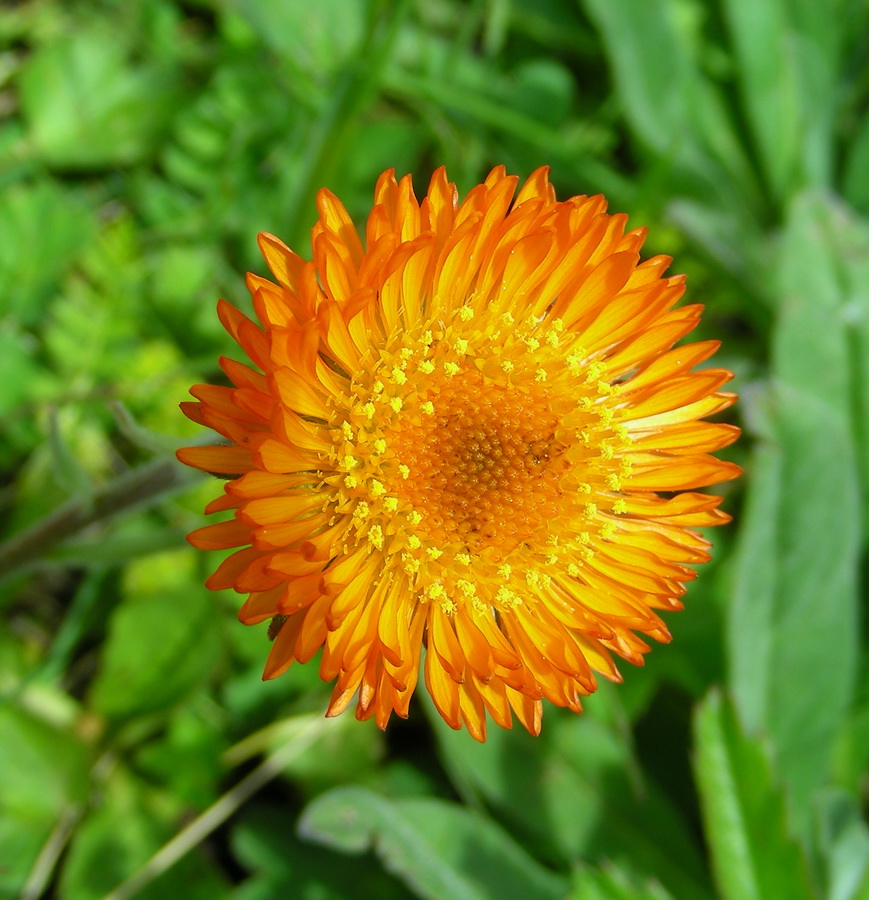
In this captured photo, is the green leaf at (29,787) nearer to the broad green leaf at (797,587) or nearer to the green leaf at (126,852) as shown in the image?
the green leaf at (126,852)

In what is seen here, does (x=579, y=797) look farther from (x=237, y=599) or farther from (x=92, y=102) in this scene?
(x=92, y=102)

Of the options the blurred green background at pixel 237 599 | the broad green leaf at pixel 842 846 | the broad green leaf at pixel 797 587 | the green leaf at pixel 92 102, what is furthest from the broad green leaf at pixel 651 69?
the broad green leaf at pixel 842 846

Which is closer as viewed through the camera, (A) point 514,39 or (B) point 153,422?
(B) point 153,422

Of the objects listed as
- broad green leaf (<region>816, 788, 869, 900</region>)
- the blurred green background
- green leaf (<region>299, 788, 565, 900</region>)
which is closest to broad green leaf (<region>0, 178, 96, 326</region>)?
the blurred green background

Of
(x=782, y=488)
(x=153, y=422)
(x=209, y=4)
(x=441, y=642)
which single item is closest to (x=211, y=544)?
(x=441, y=642)

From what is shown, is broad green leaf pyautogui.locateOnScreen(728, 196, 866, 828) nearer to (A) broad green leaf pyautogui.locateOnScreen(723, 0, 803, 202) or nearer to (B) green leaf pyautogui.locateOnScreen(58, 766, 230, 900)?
(A) broad green leaf pyautogui.locateOnScreen(723, 0, 803, 202)

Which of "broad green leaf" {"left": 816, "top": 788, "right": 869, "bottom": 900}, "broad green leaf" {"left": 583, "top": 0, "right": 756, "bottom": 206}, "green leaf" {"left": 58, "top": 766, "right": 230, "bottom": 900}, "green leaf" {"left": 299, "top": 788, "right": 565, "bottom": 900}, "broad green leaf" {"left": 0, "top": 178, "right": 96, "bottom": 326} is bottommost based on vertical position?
"green leaf" {"left": 58, "top": 766, "right": 230, "bottom": 900}

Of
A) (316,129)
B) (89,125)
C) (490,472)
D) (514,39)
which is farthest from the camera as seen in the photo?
(514,39)

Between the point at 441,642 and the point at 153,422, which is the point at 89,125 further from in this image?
the point at 441,642
